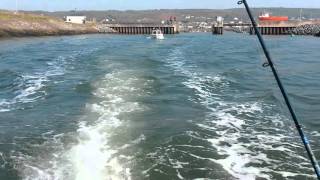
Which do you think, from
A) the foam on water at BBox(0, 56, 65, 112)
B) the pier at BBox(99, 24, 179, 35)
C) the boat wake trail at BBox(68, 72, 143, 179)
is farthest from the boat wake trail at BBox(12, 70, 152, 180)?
the pier at BBox(99, 24, 179, 35)

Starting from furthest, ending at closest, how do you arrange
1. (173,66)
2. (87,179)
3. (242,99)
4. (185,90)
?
(173,66) → (185,90) → (242,99) → (87,179)

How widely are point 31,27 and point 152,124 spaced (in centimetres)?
7732

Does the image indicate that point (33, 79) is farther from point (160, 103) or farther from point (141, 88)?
point (160, 103)

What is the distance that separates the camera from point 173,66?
33.2m

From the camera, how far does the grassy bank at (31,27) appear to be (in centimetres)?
8044

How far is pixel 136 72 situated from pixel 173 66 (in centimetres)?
491

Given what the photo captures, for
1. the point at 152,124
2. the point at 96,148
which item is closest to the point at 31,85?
the point at 152,124

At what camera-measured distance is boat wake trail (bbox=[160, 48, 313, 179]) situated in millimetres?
13086

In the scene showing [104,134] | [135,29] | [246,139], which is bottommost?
[246,139]

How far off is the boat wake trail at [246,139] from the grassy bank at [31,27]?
60396 millimetres

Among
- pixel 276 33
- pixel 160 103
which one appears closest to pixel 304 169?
pixel 160 103

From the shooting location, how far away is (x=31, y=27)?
90.1 meters

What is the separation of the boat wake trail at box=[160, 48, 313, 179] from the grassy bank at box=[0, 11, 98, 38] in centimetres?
6040

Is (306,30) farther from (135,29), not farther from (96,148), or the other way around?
(96,148)
